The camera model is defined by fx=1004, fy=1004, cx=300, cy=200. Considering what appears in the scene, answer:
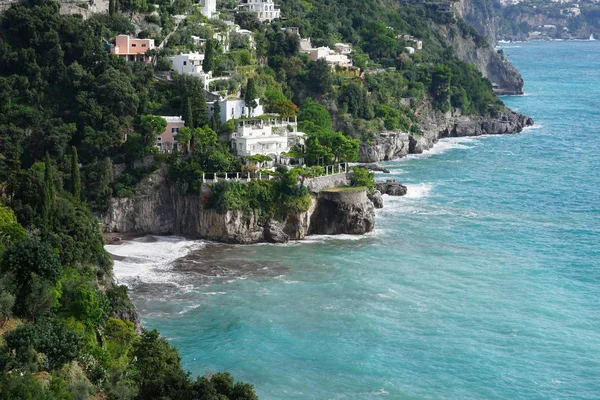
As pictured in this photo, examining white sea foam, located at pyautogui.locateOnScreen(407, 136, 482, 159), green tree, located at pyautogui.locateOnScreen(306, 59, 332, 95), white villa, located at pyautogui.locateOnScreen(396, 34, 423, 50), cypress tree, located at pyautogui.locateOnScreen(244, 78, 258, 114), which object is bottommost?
white sea foam, located at pyautogui.locateOnScreen(407, 136, 482, 159)

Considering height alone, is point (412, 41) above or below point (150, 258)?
above

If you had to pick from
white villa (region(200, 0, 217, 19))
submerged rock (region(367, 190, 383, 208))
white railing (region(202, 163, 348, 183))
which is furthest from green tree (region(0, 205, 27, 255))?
white villa (region(200, 0, 217, 19))

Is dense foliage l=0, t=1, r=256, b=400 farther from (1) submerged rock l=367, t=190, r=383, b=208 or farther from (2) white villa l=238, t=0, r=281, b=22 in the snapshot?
(2) white villa l=238, t=0, r=281, b=22

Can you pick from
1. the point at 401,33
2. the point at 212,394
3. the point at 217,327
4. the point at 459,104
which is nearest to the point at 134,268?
the point at 217,327

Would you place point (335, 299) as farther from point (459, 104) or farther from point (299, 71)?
point (459, 104)

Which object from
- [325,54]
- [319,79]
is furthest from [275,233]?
[325,54]

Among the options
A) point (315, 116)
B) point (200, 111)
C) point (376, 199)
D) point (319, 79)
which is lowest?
point (376, 199)

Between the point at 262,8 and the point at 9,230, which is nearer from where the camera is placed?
the point at 9,230

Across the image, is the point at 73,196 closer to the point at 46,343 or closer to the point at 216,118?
the point at 216,118
